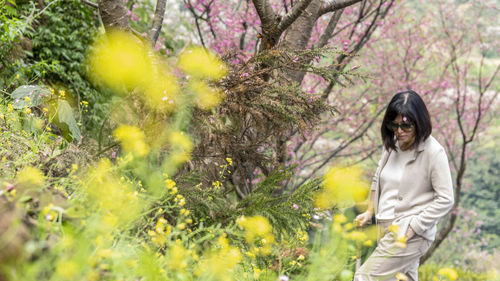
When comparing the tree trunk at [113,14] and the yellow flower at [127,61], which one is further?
the tree trunk at [113,14]

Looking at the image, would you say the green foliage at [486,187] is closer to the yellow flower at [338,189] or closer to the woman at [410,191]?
the woman at [410,191]

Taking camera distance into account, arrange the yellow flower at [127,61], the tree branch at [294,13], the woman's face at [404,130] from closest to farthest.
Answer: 1. the yellow flower at [127,61]
2. the tree branch at [294,13]
3. the woman's face at [404,130]

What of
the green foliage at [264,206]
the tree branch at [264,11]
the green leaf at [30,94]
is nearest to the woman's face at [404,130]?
the green foliage at [264,206]

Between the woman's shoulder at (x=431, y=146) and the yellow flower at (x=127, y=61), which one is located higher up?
the yellow flower at (x=127, y=61)

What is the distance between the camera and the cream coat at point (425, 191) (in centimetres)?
242

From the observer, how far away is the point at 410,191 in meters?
2.57

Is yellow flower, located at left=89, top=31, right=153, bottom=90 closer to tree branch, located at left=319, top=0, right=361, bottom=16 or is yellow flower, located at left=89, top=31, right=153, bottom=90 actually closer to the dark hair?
tree branch, located at left=319, top=0, right=361, bottom=16

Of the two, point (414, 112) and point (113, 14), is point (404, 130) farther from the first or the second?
point (113, 14)

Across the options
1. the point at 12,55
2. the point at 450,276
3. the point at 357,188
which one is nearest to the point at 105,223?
the point at 450,276

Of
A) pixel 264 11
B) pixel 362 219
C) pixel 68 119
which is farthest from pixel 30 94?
pixel 362 219

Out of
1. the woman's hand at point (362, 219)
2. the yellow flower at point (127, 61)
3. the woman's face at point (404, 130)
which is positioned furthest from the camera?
the woman's hand at point (362, 219)

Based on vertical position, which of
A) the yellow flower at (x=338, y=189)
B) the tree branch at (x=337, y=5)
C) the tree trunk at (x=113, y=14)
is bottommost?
the yellow flower at (x=338, y=189)

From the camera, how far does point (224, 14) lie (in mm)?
7484

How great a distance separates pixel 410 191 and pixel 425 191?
89 millimetres
